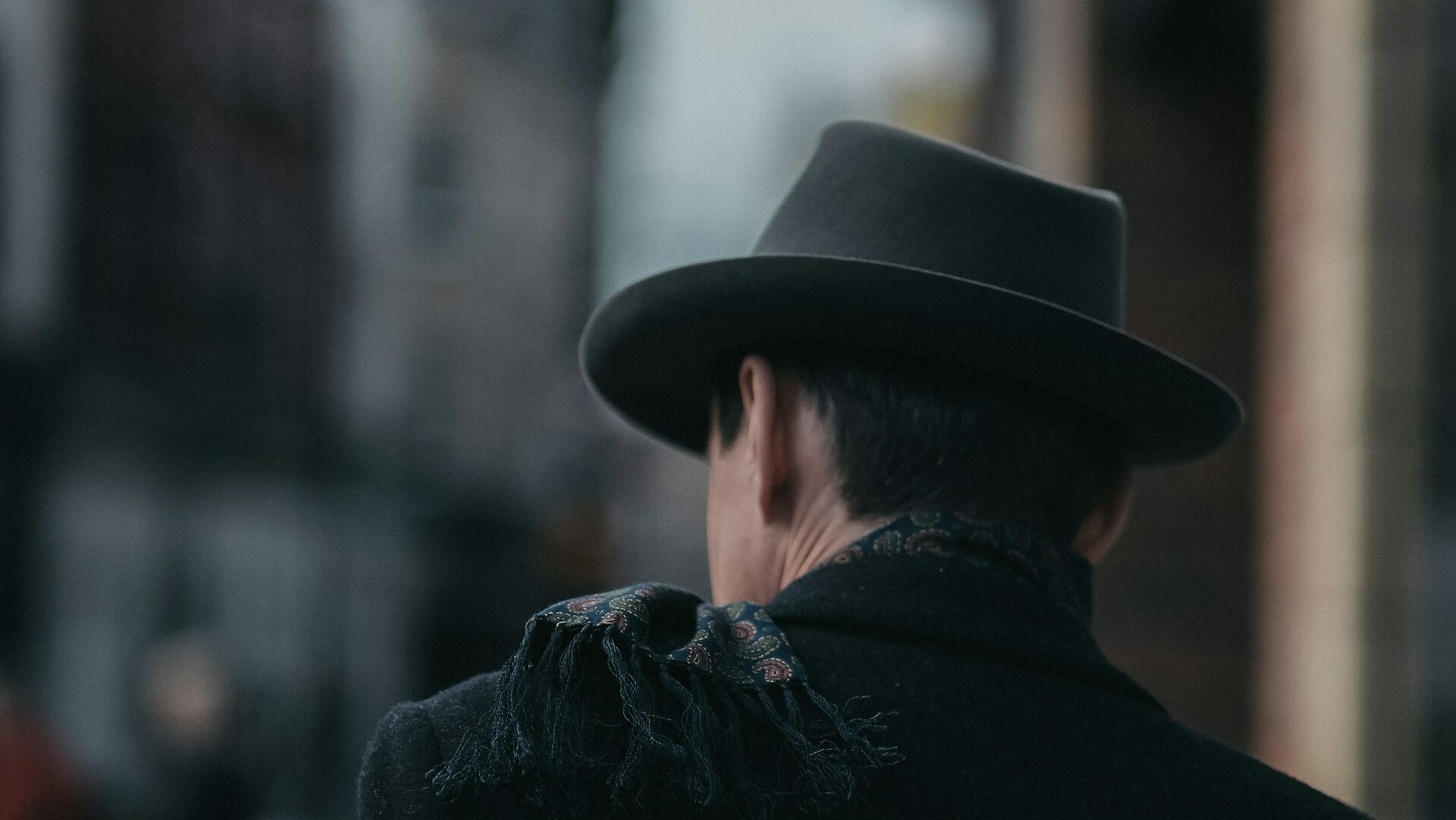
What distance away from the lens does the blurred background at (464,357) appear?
13.7 feet

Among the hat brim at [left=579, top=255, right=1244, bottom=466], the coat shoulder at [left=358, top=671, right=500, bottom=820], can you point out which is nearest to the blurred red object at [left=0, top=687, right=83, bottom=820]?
the hat brim at [left=579, top=255, right=1244, bottom=466]

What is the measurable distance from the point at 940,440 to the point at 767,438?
0.18 metres

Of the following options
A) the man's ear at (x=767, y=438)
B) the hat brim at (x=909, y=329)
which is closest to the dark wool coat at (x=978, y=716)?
the man's ear at (x=767, y=438)

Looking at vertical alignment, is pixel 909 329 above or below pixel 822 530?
above

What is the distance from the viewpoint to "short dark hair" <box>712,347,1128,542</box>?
1554mm

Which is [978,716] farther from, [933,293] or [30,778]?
[30,778]

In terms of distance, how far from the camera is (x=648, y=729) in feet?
4.17

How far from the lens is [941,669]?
1.47 meters

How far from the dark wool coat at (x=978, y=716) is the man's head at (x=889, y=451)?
0.27 ft

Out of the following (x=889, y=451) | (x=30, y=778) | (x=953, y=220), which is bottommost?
(x=30, y=778)

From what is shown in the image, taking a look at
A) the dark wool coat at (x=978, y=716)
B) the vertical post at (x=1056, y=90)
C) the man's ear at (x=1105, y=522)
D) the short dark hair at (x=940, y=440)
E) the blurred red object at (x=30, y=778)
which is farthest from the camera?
the blurred red object at (x=30, y=778)

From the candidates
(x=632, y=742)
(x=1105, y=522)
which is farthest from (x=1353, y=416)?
→ (x=632, y=742)

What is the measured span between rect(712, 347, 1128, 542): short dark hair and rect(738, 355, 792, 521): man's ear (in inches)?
1.1

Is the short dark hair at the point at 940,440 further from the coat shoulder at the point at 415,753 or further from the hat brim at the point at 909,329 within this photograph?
the coat shoulder at the point at 415,753
